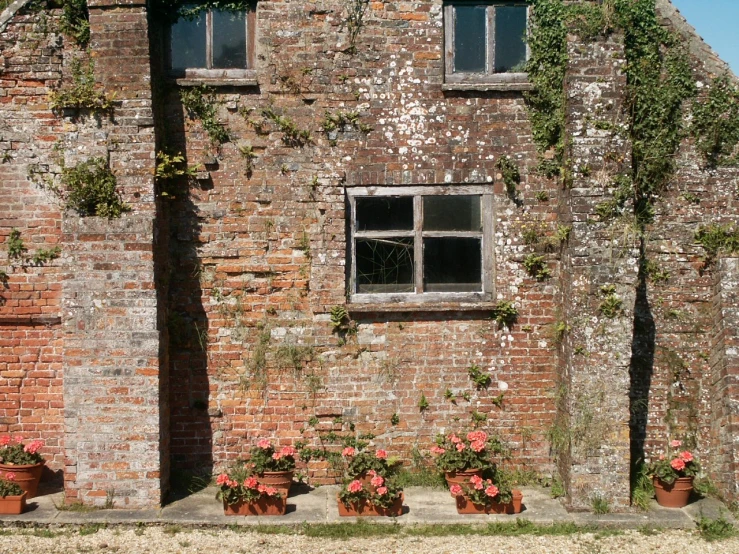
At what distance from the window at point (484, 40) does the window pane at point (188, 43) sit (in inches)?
101

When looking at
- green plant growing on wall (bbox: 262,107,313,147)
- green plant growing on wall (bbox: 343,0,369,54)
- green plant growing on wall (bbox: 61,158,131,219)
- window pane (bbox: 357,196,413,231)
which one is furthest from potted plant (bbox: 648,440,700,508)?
green plant growing on wall (bbox: 61,158,131,219)

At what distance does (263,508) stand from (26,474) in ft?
7.68

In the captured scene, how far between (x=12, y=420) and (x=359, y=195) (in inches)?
166

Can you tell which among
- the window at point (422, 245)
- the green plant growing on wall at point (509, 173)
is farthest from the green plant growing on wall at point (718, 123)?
the window at point (422, 245)

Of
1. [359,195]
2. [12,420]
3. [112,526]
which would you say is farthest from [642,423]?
[12,420]

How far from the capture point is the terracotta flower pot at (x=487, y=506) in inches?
261

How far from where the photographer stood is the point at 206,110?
7.20 meters

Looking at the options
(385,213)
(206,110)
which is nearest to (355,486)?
(385,213)

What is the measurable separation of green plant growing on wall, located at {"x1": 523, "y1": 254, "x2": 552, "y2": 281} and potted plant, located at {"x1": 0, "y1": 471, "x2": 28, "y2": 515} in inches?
→ 212

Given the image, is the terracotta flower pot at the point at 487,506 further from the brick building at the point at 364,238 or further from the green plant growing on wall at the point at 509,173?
the green plant growing on wall at the point at 509,173

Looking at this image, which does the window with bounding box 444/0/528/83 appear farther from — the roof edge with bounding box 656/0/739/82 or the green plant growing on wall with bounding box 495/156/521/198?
the roof edge with bounding box 656/0/739/82

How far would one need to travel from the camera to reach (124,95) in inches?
266

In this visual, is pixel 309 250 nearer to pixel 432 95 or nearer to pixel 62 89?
pixel 432 95

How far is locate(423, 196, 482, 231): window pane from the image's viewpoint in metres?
7.35
